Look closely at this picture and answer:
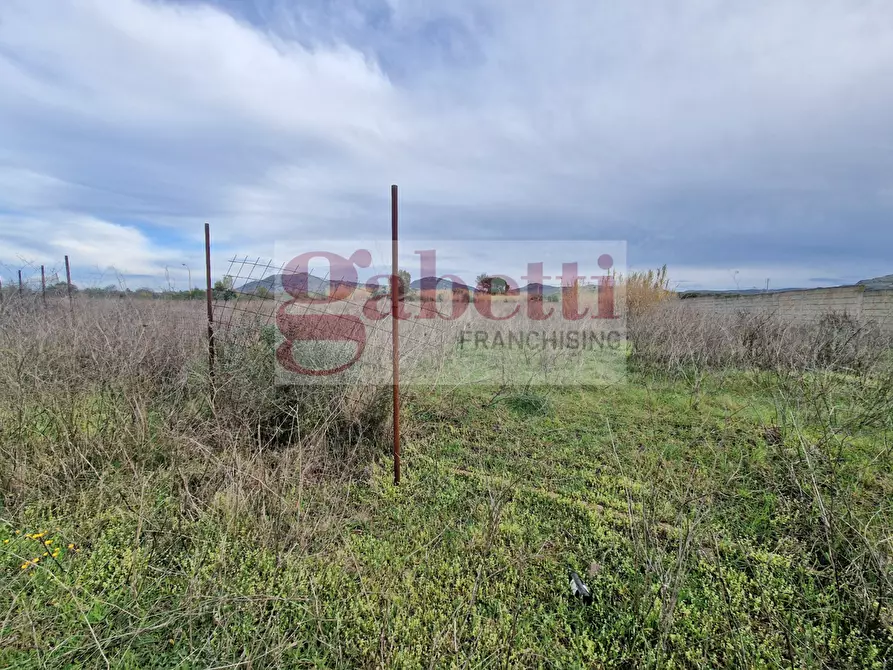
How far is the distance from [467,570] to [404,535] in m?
0.44

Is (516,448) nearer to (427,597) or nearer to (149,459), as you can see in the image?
(427,597)

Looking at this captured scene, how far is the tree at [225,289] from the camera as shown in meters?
3.57

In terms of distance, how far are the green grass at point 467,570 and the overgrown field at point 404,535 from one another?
13 mm

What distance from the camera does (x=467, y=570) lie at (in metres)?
1.86

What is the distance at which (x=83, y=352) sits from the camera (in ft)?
11.6

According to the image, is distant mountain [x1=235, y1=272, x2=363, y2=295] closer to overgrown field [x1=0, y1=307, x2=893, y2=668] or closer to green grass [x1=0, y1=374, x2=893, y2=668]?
overgrown field [x1=0, y1=307, x2=893, y2=668]

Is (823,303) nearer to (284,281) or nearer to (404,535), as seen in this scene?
(404,535)

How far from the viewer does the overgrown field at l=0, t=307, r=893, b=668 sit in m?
1.47

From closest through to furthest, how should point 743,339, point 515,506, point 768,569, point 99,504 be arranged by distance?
point 768,569, point 99,504, point 515,506, point 743,339

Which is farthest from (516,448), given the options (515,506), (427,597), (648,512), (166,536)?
(166,536)

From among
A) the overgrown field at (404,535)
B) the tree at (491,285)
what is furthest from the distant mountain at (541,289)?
the overgrown field at (404,535)

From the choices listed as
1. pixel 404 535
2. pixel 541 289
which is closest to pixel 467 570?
pixel 404 535

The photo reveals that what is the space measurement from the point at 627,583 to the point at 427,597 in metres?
0.97

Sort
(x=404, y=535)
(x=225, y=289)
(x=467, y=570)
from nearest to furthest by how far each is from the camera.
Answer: (x=467, y=570) → (x=404, y=535) → (x=225, y=289)
